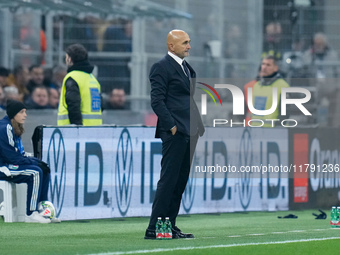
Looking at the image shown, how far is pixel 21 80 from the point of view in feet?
69.2

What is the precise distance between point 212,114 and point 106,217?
252 inches

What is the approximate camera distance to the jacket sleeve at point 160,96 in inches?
423

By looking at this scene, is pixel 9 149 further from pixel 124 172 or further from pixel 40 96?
pixel 40 96

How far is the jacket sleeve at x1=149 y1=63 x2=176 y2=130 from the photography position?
35.2 ft

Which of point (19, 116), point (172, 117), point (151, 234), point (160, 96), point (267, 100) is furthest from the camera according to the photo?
point (267, 100)

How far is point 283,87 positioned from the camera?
57.2ft

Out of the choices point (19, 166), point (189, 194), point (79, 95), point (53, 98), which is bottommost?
point (189, 194)

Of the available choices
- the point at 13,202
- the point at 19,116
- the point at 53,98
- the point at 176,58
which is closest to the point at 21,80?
the point at 53,98

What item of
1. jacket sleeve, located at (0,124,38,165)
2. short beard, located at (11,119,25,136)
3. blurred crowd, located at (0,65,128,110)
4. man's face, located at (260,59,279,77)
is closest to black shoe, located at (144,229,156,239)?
jacket sleeve, located at (0,124,38,165)

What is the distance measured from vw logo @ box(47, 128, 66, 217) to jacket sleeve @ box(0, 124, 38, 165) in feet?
2.28

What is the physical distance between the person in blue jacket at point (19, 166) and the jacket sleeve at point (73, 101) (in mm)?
1087

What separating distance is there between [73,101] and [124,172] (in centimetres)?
121

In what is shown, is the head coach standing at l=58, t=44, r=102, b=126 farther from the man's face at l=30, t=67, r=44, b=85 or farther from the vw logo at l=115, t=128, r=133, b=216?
the man's face at l=30, t=67, r=44, b=85

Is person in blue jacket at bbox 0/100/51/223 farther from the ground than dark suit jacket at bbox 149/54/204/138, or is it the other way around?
dark suit jacket at bbox 149/54/204/138
